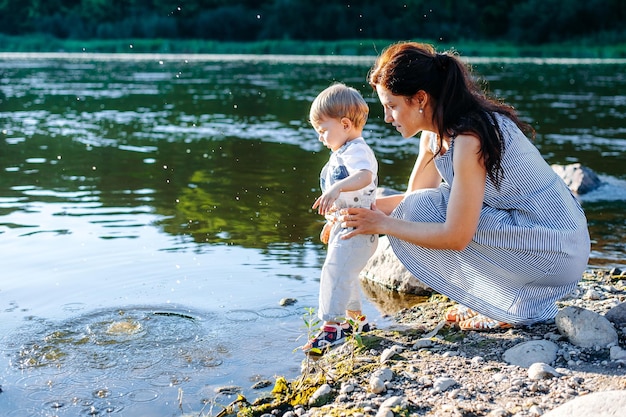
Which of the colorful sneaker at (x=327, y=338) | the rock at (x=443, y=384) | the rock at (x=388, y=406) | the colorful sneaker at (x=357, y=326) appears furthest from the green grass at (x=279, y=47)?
the rock at (x=388, y=406)

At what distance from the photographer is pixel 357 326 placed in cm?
457

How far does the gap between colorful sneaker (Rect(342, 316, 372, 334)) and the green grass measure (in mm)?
46472

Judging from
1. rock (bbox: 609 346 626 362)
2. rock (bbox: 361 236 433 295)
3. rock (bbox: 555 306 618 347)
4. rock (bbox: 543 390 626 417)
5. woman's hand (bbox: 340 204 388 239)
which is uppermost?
woman's hand (bbox: 340 204 388 239)

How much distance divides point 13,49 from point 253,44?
15614mm

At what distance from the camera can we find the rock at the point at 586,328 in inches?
163

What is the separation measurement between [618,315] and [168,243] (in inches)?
159

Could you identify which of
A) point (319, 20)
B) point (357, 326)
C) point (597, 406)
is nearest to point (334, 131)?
point (357, 326)

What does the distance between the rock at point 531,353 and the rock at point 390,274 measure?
1.72 meters

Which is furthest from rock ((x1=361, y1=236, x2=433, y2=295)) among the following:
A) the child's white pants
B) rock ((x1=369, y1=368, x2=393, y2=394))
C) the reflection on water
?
rock ((x1=369, y1=368, x2=393, y2=394))

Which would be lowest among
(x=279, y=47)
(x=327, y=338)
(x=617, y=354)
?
(x=279, y=47)

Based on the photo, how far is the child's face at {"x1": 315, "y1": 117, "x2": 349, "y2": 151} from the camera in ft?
15.4

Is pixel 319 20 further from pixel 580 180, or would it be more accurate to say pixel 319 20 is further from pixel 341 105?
pixel 341 105

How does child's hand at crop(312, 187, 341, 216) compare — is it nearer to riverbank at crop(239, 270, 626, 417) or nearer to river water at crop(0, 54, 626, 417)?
riverbank at crop(239, 270, 626, 417)

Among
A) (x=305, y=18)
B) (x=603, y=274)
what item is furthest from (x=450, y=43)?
(x=603, y=274)
